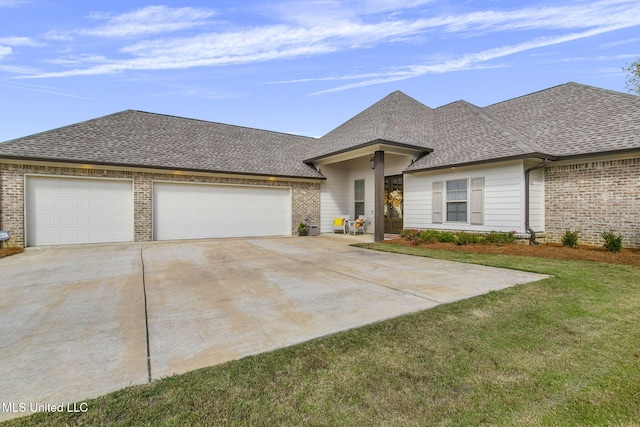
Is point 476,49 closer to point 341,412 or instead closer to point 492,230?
point 492,230

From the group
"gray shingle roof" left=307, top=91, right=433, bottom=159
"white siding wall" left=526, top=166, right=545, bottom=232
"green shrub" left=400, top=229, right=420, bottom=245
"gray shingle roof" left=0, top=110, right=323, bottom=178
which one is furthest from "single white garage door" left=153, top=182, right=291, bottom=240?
"white siding wall" left=526, top=166, right=545, bottom=232

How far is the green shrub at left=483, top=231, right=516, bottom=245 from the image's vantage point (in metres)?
8.78

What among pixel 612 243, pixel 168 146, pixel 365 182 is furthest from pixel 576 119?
pixel 168 146

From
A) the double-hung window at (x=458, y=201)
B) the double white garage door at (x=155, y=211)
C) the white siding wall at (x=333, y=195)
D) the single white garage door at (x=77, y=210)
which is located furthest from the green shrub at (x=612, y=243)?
the single white garage door at (x=77, y=210)

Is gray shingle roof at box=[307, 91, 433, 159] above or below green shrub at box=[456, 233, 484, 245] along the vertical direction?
above

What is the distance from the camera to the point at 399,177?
13086mm

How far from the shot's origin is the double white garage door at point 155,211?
32.1 feet

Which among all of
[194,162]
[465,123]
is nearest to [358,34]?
[465,123]

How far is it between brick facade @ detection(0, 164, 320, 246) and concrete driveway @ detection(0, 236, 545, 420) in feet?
10.8

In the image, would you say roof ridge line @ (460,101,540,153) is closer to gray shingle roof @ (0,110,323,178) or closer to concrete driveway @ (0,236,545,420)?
concrete driveway @ (0,236,545,420)

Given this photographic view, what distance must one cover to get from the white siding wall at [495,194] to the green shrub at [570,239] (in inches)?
45.7

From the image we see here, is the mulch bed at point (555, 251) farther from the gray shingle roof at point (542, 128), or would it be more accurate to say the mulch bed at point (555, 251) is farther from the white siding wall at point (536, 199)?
the gray shingle roof at point (542, 128)

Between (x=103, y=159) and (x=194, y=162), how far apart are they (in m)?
3.06

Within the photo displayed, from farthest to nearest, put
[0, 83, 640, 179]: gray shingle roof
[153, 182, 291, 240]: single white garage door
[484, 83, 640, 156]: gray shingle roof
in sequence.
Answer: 1. [153, 182, 291, 240]: single white garage door
2. [0, 83, 640, 179]: gray shingle roof
3. [484, 83, 640, 156]: gray shingle roof
